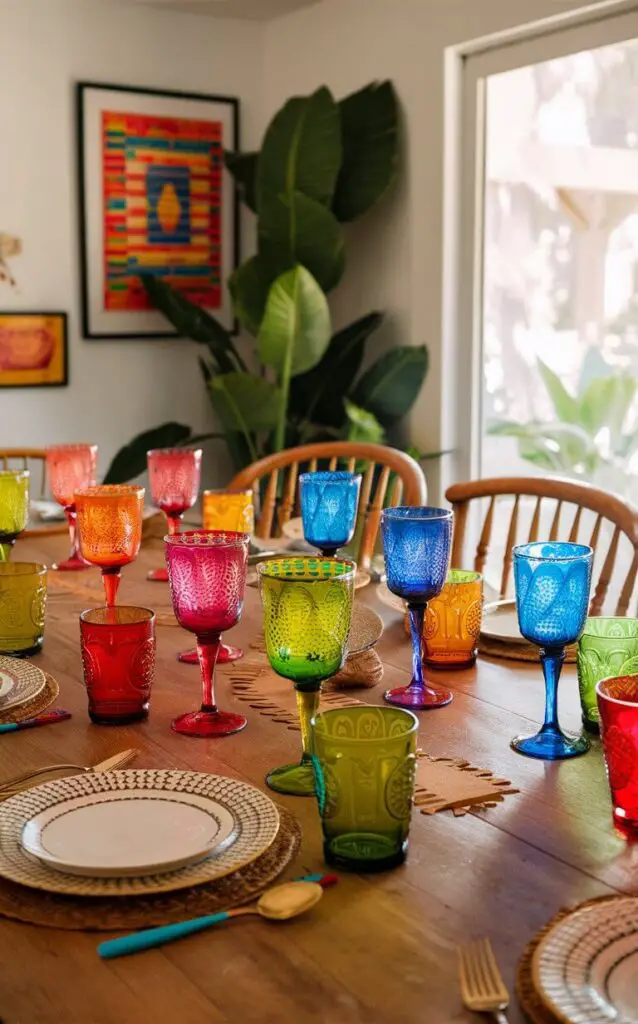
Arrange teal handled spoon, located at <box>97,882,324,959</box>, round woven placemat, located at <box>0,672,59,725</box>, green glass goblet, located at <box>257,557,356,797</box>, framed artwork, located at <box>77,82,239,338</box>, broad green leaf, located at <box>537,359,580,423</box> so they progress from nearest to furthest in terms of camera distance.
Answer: teal handled spoon, located at <box>97,882,324,959</box> → green glass goblet, located at <box>257,557,356,797</box> → round woven placemat, located at <box>0,672,59,725</box> → broad green leaf, located at <box>537,359,580,423</box> → framed artwork, located at <box>77,82,239,338</box>

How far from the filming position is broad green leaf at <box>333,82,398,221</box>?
387cm

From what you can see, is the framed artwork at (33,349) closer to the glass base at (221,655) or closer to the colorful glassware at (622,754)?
the glass base at (221,655)

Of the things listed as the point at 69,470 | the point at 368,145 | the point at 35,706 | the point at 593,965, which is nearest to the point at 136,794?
the point at 35,706

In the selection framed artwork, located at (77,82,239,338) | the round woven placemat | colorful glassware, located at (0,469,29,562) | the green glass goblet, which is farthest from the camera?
framed artwork, located at (77,82,239,338)

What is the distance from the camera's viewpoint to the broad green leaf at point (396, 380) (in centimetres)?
385

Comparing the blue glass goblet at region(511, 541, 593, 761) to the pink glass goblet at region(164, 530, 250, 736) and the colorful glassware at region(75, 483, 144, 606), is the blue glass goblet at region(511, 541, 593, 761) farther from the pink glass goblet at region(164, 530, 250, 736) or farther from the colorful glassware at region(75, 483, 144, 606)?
the colorful glassware at region(75, 483, 144, 606)

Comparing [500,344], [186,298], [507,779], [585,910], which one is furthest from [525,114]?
[585,910]

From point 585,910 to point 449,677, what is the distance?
0.63 m

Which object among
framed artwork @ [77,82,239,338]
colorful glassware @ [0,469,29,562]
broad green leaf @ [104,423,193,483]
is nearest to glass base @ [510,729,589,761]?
colorful glassware @ [0,469,29,562]

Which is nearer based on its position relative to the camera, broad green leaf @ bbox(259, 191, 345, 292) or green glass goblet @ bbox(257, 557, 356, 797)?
green glass goblet @ bbox(257, 557, 356, 797)

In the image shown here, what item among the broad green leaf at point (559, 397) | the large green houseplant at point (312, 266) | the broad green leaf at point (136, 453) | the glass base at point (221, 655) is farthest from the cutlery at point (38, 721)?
the broad green leaf at point (136, 453)

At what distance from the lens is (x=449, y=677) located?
1.47 metres

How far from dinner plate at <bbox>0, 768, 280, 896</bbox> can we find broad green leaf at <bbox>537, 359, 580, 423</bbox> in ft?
8.96

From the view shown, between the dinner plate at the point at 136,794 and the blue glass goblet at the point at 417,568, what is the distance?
34 centimetres
